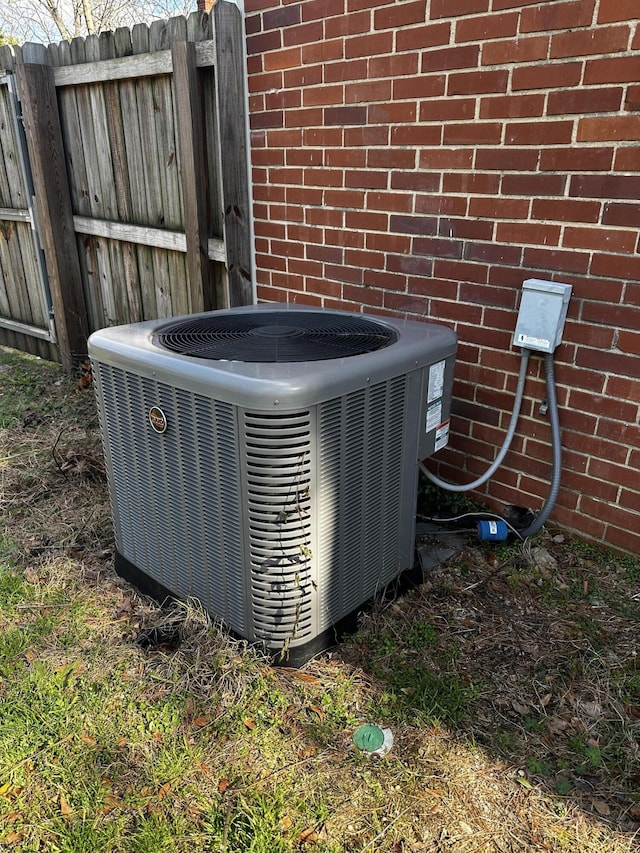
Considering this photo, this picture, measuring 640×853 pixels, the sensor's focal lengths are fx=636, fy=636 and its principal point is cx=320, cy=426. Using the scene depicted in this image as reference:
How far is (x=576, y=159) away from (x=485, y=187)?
36 centimetres

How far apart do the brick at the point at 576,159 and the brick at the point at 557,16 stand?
0.38 m

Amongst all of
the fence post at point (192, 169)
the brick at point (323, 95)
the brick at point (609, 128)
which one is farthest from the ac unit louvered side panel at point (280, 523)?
the fence post at point (192, 169)

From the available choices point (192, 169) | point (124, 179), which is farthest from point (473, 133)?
point (124, 179)

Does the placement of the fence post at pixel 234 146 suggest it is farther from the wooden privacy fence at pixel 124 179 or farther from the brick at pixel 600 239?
the brick at pixel 600 239

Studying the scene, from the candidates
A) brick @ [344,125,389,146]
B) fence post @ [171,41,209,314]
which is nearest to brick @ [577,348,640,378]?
brick @ [344,125,389,146]

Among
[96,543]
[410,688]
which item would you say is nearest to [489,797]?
[410,688]

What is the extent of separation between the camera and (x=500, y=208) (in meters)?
2.46

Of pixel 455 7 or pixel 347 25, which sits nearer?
pixel 455 7

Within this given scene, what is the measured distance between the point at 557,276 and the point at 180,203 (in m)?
2.48

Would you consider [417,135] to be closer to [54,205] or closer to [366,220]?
[366,220]

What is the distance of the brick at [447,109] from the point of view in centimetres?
245

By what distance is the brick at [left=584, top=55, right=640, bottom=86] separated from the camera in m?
2.03

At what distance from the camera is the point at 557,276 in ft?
7.80

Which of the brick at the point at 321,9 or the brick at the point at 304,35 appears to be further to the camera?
the brick at the point at 304,35
